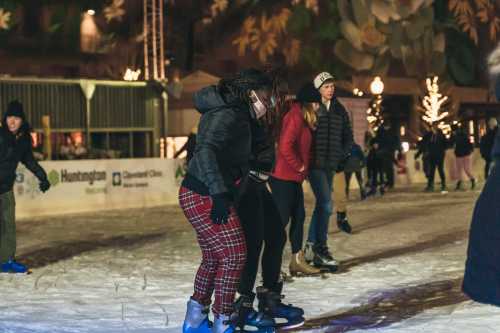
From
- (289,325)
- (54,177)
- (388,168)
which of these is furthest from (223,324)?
(388,168)

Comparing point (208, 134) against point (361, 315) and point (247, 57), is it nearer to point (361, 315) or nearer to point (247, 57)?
point (361, 315)

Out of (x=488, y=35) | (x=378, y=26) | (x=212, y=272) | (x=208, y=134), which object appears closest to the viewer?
(x=208, y=134)

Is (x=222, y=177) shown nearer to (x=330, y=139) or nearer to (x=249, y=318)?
(x=249, y=318)

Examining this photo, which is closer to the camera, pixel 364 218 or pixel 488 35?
pixel 364 218

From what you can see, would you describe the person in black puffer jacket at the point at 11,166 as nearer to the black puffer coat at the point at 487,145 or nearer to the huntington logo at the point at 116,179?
the huntington logo at the point at 116,179

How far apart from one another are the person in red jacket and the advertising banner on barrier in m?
9.20

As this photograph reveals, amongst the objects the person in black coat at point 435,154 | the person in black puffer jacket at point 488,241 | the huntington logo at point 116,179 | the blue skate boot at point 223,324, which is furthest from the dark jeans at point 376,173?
the person in black puffer jacket at point 488,241

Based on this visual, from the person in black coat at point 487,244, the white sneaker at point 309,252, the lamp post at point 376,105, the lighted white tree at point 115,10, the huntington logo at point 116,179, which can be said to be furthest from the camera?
the lighted white tree at point 115,10

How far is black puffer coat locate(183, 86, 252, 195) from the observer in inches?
220

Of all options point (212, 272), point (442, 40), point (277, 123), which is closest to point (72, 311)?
point (212, 272)

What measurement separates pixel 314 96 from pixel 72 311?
253 centimetres

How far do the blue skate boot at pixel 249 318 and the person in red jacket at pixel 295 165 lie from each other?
5.97ft

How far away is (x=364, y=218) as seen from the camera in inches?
579

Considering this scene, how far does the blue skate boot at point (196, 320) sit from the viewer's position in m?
6.03
